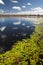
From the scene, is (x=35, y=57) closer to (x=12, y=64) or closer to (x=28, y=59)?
(x=28, y=59)

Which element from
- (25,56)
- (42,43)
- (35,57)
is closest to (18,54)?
(25,56)

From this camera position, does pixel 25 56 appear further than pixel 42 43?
No

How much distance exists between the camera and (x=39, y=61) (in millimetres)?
14492

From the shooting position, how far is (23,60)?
14570mm

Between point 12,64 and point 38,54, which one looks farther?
point 38,54

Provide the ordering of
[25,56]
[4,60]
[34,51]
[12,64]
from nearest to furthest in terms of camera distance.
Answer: [12,64]
[4,60]
[25,56]
[34,51]

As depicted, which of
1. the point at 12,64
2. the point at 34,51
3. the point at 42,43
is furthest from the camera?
the point at 42,43

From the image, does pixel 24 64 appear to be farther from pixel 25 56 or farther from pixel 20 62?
pixel 25 56

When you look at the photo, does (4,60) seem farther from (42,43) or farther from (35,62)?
(42,43)

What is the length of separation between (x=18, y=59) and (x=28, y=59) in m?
0.98

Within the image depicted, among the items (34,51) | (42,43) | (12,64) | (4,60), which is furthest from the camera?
(42,43)

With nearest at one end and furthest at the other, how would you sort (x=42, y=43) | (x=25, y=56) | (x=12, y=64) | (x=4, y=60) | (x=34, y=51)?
(x=12, y=64) < (x=4, y=60) < (x=25, y=56) < (x=34, y=51) < (x=42, y=43)

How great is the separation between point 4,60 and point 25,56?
2.32 metres

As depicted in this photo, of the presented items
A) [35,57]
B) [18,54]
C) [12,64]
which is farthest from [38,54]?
[12,64]
